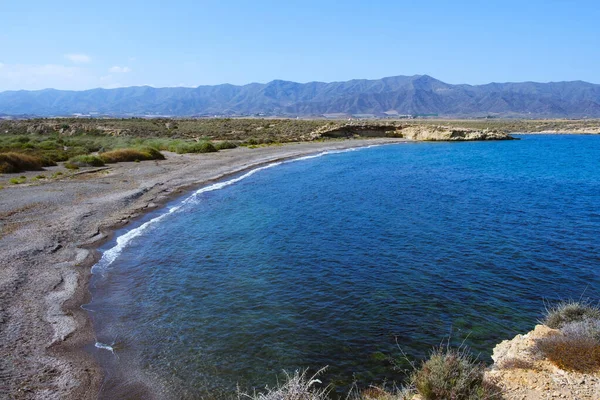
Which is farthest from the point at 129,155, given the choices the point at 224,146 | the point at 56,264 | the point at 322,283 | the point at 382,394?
the point at 382,394

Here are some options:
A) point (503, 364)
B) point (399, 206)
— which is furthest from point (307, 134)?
point (503, 364)

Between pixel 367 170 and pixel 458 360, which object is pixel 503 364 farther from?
pixel 367 170

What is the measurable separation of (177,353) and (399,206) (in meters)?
18.4

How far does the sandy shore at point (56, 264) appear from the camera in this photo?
9.00 meters

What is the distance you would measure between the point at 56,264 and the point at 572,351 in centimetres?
1518

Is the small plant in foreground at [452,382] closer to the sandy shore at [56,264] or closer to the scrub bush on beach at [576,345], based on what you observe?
the scrub bush on beach at [576,345]

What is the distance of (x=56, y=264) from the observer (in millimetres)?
15000

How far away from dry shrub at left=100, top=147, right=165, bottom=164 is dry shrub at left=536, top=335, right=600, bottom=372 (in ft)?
142

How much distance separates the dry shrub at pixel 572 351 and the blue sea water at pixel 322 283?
1856mm

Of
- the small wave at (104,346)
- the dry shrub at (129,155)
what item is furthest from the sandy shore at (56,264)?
the dry shrub at (129,155)

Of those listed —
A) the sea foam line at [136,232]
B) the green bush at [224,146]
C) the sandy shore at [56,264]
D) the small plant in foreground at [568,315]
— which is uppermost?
the green bush at [224,146]

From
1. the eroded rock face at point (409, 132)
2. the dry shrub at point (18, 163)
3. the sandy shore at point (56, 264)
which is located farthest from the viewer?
the eroded rock face at point (409, 132)

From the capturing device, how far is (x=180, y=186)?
31797mm

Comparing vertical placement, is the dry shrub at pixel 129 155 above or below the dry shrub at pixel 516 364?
above
